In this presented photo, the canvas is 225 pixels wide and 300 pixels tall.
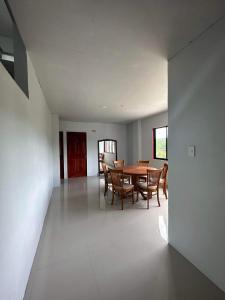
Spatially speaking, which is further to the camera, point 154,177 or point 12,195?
point 154,177

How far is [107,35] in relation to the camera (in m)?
1.62

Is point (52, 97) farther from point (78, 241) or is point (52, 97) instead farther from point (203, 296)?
point (203, 296)

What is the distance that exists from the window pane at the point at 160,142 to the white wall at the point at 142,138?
20cm

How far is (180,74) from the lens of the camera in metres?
1.96

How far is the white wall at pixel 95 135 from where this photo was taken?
7048 millimetres

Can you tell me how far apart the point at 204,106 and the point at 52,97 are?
10.5 ft

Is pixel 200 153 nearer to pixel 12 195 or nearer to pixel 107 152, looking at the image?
pixel 12 195

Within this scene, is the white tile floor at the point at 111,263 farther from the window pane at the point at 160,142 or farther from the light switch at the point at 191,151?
the window pane at the point at 160,142

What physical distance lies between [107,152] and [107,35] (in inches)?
317

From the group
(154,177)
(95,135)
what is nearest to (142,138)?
(95,135)

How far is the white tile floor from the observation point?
1.49m

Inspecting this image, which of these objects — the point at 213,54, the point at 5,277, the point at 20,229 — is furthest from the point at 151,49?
the point at 5,277

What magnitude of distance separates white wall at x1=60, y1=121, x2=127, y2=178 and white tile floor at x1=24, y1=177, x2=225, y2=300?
4.35m

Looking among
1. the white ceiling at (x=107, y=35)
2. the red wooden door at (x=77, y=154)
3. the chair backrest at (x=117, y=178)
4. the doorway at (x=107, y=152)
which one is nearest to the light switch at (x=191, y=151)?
the white ceiling at (x=107, y=35)
